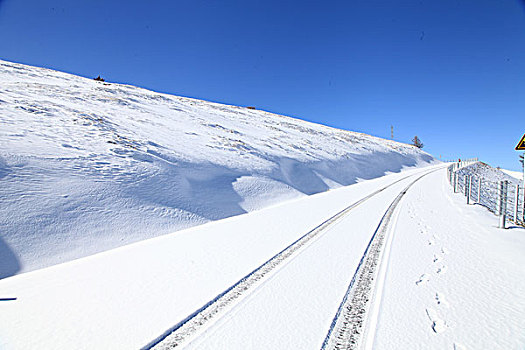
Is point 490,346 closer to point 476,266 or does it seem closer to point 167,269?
point 476,266

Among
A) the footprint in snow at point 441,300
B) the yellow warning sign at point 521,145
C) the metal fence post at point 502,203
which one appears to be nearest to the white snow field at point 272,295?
the footprint in snow at point 441,300

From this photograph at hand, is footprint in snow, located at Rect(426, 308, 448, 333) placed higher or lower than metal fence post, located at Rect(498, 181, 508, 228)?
lower

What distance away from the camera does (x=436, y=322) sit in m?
2.53

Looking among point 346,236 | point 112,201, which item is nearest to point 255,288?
point 346,236

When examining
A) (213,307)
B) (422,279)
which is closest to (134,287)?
(213,307)

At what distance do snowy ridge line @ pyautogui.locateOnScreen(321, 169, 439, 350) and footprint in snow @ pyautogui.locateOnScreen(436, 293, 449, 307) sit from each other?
73 centimetres

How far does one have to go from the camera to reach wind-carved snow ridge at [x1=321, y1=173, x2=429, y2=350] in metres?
2.29

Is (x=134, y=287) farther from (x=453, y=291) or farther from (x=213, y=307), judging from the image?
(x=453, y=291)

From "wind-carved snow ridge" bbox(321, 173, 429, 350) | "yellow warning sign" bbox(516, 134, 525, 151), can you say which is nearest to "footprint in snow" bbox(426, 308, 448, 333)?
"wind-carved snow ridge" bbox(321, 173, 429, 350)

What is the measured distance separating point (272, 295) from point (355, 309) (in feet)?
3.16

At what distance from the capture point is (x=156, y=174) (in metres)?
8.64

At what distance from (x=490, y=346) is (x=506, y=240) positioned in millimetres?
4627

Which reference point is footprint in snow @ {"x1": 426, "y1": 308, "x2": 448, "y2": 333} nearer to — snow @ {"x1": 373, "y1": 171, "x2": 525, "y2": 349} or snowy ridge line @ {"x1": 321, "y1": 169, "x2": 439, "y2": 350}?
snow @ {"x1": 373, "y1": 171, "x2": 525, "y2": 349}

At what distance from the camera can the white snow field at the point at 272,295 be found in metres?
2.32
